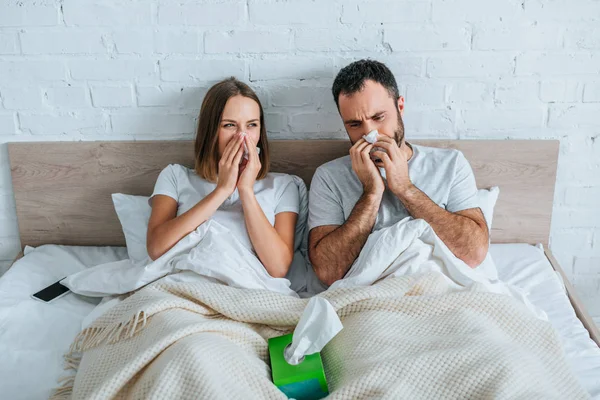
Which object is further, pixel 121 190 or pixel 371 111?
pixel 121 190

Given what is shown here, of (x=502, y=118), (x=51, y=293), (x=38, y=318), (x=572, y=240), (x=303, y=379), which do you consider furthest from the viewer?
(x=572, y=240)

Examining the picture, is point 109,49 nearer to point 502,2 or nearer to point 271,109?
point 271,109

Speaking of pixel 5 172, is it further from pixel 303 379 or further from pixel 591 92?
pixel 591 92

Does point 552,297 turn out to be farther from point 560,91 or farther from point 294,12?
point 294,12

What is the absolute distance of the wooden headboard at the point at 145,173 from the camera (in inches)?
75.5

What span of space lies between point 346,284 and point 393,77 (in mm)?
639

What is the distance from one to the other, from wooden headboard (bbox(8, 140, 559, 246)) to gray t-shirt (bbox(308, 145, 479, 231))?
15 cm

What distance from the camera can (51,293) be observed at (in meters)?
1.71

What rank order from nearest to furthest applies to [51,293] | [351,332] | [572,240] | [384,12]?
[351,332], [51,293], [384,12], [572,240]

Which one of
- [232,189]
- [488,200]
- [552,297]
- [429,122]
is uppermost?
[429,122]

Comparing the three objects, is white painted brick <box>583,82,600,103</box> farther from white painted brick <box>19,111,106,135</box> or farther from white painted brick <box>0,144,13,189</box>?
white painted brick <box>0,144,13,189</box>

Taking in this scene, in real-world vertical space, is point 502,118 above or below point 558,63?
below

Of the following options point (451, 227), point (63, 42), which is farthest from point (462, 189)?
point (63, 42)

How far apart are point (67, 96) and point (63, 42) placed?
0.56 feet
